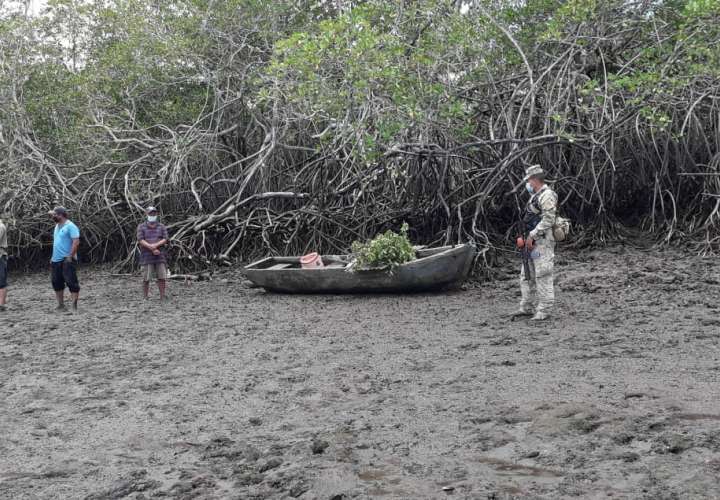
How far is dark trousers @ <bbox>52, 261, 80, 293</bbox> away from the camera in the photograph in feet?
26.2

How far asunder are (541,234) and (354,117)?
13.0ft

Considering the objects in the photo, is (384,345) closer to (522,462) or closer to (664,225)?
(522,462)

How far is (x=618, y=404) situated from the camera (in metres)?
3.74

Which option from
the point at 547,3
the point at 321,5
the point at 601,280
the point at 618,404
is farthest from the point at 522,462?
the point at 321,5

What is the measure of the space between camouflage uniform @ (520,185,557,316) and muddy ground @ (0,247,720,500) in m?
0.30

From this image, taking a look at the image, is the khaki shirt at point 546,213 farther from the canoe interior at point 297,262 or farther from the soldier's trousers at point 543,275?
the canoe interior at point 297,262

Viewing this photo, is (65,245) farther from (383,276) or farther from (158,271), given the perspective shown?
(383,276)

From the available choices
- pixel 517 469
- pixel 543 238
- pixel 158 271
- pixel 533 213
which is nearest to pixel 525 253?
pixel 543 238

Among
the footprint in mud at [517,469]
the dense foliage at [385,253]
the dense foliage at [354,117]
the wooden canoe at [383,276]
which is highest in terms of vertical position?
the dense foliage at [354,117]

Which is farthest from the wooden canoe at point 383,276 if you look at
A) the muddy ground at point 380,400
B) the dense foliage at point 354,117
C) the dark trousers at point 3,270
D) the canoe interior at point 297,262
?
the dark trousers at point 3,270

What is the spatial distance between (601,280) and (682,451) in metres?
4.83

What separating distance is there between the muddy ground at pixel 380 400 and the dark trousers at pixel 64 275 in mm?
576

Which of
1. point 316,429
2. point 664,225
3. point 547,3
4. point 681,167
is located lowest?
point 316,429

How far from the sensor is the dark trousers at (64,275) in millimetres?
7992
